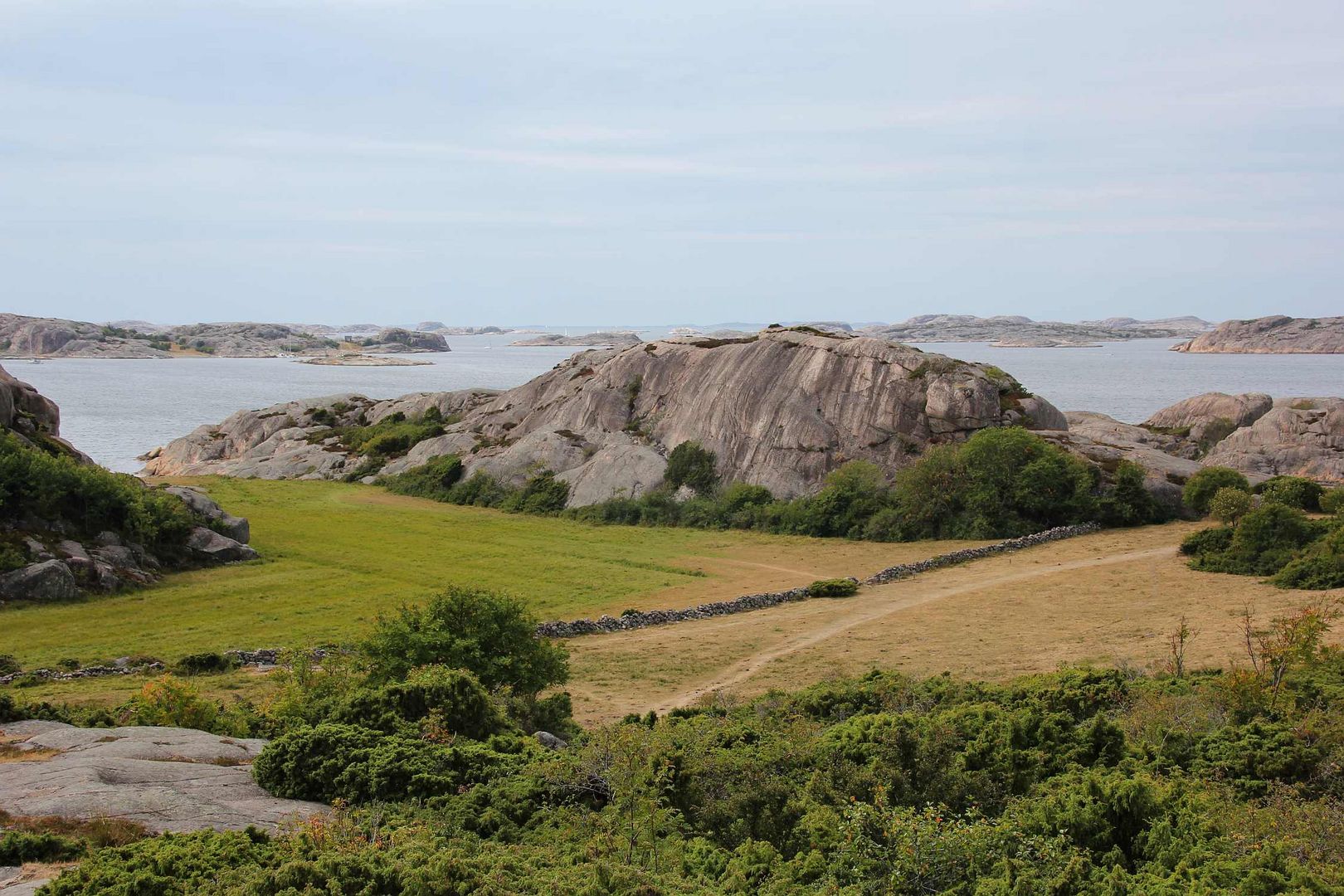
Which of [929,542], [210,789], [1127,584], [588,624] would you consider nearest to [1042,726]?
[210,789]

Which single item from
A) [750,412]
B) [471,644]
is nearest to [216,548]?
[471,644]

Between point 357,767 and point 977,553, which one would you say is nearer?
point 357,767

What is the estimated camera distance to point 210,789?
52.7 ft

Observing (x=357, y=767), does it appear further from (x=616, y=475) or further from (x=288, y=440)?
(x=288, y=440)

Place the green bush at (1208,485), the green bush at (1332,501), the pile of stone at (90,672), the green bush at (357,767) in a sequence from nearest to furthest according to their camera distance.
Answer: the green bush at (357,767) < the pile of stone at (90,672) < the green bush at (1332,501) < the green bush at (1208,485)

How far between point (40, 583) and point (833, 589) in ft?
97.9

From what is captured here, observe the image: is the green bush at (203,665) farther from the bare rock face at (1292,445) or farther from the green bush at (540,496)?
the bare rock face at (1292,445)

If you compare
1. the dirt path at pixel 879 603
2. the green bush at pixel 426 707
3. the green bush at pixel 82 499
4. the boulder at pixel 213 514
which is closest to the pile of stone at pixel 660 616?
the dirt path at pixel 879 603

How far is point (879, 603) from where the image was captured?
129 feet

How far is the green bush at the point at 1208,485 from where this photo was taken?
51.7 m

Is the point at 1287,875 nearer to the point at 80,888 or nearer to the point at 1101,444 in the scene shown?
the point at 80,888

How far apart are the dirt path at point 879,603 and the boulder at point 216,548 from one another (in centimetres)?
2328

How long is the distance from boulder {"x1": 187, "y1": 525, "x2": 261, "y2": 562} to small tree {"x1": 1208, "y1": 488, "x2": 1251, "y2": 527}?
141ft

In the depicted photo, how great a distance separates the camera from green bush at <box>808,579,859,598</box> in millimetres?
41219
